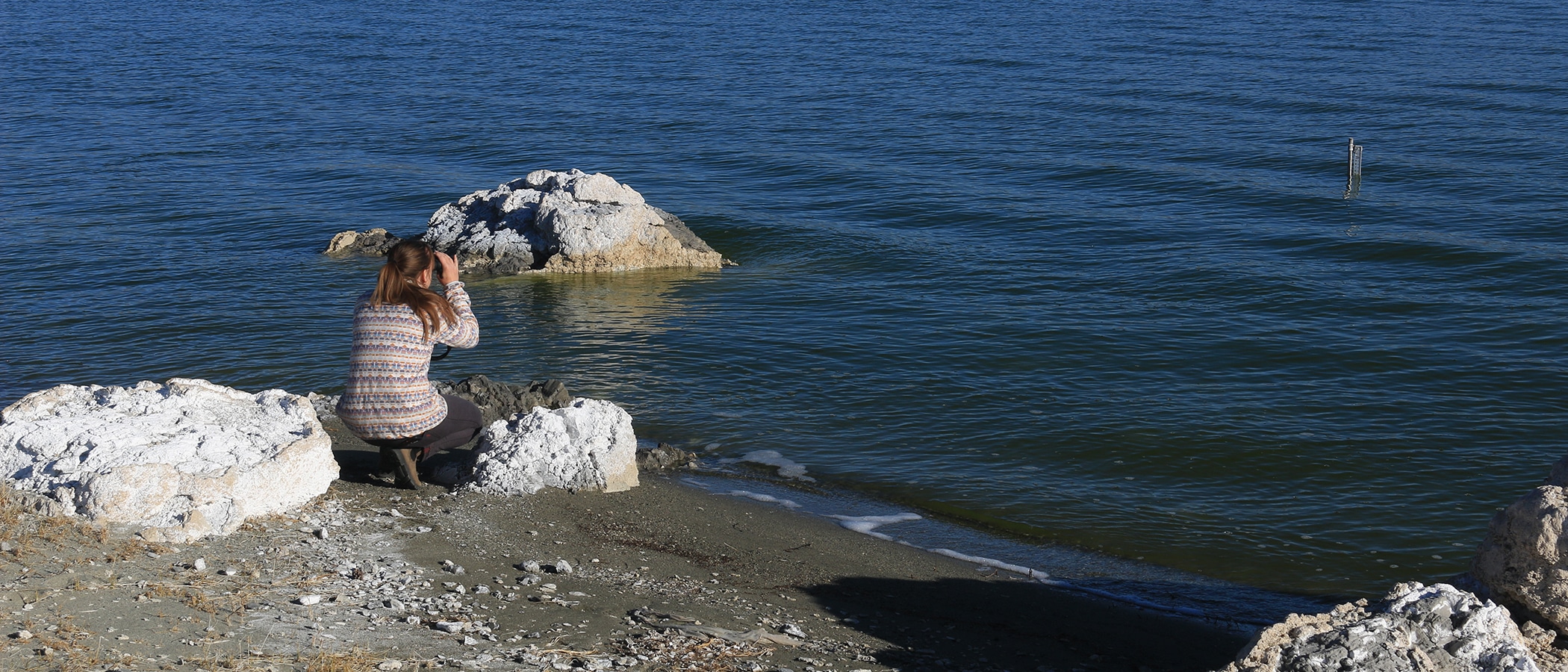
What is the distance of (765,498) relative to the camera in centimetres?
912

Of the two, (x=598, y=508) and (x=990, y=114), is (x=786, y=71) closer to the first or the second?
(x=990, y=114)

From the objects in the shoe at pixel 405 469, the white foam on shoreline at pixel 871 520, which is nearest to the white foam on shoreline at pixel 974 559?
the white foam on shoreline at pixel 871 520

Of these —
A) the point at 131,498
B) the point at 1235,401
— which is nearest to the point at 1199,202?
the point at 1235,401

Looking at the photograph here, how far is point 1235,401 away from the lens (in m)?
11.5

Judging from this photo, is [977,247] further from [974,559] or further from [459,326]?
[459,326]

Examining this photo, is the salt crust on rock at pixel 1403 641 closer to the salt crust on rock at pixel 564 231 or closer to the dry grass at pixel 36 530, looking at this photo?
the dry grass at pixel 36 530

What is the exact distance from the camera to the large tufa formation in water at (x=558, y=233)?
54.0 feet

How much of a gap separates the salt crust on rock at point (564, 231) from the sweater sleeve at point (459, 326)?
8743mm

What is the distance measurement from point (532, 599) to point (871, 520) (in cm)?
317

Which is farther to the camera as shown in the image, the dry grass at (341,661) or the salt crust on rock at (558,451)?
the salt crust on rock at (558,451)

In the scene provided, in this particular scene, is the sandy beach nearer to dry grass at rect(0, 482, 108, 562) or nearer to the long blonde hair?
dry grass at rect(0, 482, 108, 562)

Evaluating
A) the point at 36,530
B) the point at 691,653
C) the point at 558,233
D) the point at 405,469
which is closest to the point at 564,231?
the point at 558,233

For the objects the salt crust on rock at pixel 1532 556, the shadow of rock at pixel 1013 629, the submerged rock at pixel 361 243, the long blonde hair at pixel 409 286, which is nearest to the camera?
the salt crust on rock at pixel 1532 556

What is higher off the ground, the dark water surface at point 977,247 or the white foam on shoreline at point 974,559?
the dark water surface at point 977,247
